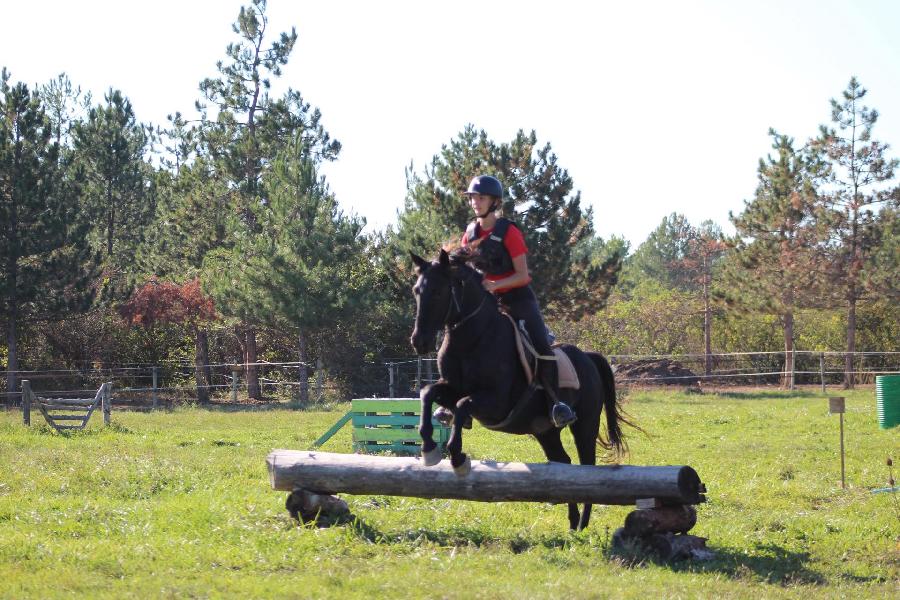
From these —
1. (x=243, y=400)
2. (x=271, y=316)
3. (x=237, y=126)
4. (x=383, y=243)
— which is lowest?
(x=243, y=400)

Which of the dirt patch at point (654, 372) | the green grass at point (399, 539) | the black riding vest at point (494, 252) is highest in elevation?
the black riding vest at point (494, 252)

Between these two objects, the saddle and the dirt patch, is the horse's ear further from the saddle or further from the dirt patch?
the dirt patch

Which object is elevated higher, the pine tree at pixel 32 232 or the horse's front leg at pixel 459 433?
the pine tree at pixel 32 232

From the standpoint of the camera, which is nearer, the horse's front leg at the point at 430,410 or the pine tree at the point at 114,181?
the horse's front leg at the point at 430,410

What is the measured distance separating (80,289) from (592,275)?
60.0ft

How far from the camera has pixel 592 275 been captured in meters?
36.3

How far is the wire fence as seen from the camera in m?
35.2

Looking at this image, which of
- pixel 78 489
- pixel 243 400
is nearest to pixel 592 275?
pixel 243 400

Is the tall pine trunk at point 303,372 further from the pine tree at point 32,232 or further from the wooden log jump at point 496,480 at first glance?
the wooden log jump at point 496,480

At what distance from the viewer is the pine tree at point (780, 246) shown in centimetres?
3900

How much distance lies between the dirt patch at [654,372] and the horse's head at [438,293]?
3097 centimetres

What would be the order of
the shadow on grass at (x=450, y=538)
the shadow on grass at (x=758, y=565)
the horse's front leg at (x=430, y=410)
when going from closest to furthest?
the shadow on grass at (x=758, y=565)
the horse's front leg at (x=430, y=410)
the shadow on grass at (x=450, y=538)

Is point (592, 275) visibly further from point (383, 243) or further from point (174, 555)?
point (174, 555)

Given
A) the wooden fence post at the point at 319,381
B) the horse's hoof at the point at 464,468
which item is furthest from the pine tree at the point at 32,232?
the horse's hoof at the point at 464,468
